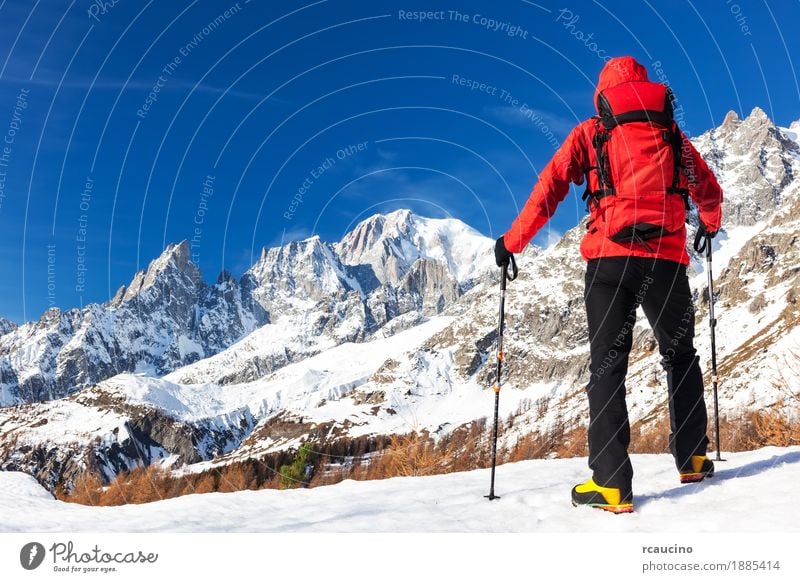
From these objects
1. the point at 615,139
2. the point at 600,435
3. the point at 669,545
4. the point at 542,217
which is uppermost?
the point at 615,139

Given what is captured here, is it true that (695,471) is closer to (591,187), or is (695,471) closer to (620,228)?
(620,228)

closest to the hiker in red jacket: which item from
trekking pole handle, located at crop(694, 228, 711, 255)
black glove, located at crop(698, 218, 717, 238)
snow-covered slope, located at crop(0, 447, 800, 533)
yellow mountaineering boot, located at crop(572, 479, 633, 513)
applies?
yellow mountaineering boot, located at crop(572, 479, 633, 513)

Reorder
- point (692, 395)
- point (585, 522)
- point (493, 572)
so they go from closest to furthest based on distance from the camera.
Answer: point (493, 572)
point (585, 522)
point (692, 395)

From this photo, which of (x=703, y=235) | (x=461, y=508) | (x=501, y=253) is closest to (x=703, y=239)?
(x=703, y=235)

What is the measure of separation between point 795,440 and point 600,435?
529cm

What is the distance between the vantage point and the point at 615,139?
5.54m

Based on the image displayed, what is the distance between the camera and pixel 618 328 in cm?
557

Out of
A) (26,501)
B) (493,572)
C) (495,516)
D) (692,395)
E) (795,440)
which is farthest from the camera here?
(795,440)

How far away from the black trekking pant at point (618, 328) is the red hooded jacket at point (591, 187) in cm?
10

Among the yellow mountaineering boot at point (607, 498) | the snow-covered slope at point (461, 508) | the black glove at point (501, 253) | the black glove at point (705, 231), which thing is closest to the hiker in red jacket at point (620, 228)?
the yellow mountaineering boot at point (607, 498)

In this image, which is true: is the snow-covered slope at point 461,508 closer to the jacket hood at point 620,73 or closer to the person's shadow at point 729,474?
the person's shadow at point 729,474

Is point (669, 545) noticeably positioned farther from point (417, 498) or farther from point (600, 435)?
point (417, 498)

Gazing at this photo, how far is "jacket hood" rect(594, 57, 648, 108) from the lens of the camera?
5730 millimetres

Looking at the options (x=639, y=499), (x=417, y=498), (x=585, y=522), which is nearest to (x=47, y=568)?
(x=417, y=498)
